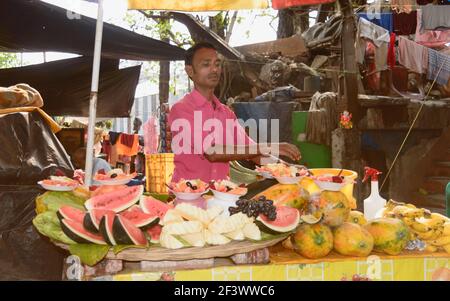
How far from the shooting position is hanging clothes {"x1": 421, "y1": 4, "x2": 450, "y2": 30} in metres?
10.5

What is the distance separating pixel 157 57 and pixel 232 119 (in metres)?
3.88

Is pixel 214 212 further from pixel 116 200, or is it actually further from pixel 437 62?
pixel 437 62

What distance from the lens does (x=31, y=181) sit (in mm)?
4355

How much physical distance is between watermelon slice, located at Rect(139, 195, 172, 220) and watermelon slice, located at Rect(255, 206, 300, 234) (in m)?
0.47

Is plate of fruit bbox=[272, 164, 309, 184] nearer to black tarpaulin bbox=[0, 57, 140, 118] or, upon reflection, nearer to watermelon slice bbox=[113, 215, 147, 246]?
watermelon slice bbox=[113, 215, 147, 246]

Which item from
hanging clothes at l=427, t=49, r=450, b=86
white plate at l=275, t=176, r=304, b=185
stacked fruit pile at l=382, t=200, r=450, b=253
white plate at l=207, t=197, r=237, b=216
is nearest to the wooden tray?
white plate at l=207, t=197, r=237, b=216

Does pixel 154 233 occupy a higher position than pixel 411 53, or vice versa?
pixel 411 53

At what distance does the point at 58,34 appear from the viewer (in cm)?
630

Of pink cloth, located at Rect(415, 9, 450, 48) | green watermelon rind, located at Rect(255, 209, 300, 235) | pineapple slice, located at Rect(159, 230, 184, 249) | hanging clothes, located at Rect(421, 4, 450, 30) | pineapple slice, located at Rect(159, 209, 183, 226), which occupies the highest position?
hanging clothes, located at Rect(421, 4, 450, 30)

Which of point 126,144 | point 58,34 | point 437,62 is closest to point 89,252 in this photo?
point 58,34

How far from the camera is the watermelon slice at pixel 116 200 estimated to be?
2299 mm

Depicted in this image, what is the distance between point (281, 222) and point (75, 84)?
6.04m
